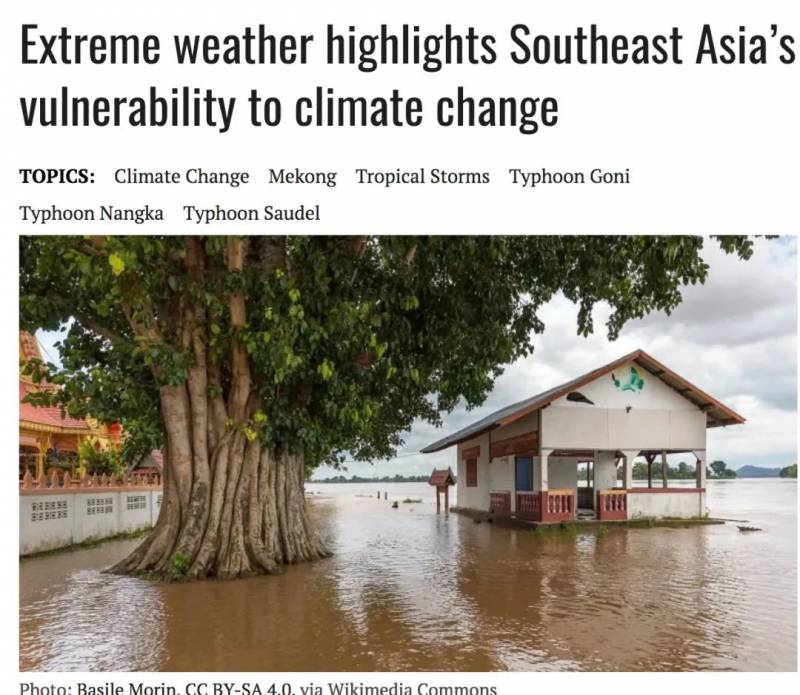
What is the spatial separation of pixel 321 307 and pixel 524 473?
14.0 meters

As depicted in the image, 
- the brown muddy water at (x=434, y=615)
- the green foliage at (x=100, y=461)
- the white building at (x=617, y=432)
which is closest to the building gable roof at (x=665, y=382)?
the white building at (x=617, y=432)

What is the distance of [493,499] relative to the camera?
24219 millimetres

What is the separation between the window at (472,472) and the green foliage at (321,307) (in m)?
14.3

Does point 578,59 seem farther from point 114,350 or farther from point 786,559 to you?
point 786,559

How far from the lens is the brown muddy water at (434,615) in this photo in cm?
606

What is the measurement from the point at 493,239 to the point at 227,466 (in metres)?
5.82

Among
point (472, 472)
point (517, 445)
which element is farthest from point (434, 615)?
point (472, 472)

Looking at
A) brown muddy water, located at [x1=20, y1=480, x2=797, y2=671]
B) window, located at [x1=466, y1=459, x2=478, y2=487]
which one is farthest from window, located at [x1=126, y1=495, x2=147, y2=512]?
window, located at [x1=466, y1=459, x2=478, y2=487]

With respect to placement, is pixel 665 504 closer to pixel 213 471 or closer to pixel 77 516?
pixel 213 471

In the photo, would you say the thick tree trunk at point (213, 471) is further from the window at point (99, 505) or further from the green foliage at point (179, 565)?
the window at point (99, 505)

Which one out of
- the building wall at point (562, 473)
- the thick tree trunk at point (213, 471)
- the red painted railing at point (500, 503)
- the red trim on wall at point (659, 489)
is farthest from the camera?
the building wall at point (562, 473)

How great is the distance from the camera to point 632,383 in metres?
20.4

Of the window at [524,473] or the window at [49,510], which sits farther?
the window at [524,473]

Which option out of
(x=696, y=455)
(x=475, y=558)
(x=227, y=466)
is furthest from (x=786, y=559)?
(x=227, y=466)
